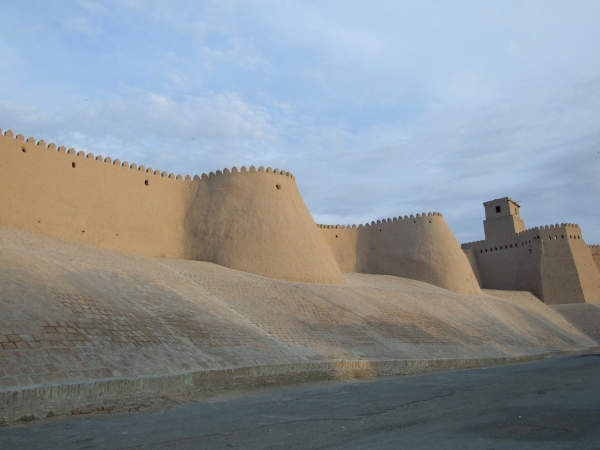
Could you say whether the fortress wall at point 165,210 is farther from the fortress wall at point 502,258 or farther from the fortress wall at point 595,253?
the fortress wall at point 595,253

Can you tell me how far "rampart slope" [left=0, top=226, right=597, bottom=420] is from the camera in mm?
6965

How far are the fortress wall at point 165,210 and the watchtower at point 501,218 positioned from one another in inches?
756

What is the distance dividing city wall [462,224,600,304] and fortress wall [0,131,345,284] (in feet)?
49.8

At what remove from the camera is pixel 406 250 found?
26438 mm

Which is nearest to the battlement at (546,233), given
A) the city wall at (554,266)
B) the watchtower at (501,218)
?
the city wall at (554,266)

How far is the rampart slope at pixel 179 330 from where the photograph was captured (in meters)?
6.96

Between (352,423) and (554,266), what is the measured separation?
27560 mm

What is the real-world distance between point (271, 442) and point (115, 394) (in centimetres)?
302

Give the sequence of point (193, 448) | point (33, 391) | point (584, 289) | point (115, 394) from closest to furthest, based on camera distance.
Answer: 1. point (193, 448)
2. point (33, 391)
3. point (115, 394)
4. point (584, 289)

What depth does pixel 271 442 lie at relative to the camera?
4957 mm

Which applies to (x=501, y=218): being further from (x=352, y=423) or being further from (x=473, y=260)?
(x=352, y=423)

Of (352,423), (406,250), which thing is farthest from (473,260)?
(352,423)

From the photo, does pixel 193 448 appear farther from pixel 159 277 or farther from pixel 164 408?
pixel 159 277

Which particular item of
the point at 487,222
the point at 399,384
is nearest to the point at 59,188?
the point at 399,384
